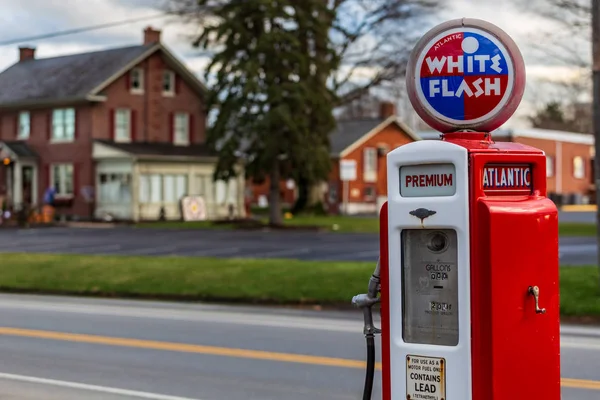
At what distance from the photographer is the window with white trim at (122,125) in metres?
45.2

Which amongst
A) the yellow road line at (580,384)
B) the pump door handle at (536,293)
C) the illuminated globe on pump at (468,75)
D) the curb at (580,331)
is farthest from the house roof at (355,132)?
the pump door handle at (536,293)

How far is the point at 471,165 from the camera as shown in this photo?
4.09 m

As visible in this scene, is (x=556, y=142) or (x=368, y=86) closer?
(x=368, y=86)

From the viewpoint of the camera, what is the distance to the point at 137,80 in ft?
150

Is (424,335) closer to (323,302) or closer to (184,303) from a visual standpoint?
(323,302)

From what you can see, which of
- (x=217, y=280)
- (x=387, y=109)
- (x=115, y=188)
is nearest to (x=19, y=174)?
(x=115, y=188)

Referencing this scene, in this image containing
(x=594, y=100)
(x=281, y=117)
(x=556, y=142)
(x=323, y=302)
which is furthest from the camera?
(x=556, y=142)

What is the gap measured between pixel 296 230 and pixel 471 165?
3092cm

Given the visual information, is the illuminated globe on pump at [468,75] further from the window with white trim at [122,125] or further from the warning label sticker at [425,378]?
the window with white trim at [122,125]

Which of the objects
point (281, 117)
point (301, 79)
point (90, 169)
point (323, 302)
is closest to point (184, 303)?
point (323, 302)

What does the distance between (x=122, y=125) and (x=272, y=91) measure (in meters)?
12.9

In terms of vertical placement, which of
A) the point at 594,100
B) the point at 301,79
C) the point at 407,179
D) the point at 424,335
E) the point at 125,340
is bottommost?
the point at 125,340

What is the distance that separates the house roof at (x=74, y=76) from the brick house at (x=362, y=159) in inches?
453

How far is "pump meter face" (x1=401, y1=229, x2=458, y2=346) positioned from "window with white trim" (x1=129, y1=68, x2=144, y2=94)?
42364 millimetres
